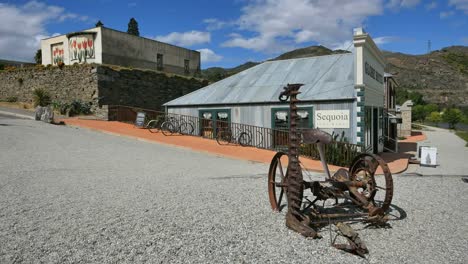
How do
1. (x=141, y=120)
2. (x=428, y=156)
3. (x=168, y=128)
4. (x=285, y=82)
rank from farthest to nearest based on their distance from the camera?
(x=141, y=120), (x=168, y=128), (x=285, y=82), (x=428, y=156)

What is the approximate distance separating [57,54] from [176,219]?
2657 cm

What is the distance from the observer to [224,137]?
16734 millimetres

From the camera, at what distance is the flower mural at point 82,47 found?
989 inches

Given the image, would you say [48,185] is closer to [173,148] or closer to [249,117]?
[173,148]

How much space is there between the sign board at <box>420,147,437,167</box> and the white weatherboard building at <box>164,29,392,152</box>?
2.05 meters

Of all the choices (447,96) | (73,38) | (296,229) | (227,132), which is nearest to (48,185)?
(296,229)

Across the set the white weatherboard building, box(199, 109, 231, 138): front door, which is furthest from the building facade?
box(199, 109, 231, 138): front door

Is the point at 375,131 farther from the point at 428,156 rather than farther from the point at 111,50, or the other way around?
the point at 111,50

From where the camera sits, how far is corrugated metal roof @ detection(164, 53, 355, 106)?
14.7 meters

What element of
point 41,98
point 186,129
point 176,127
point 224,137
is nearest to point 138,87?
point 41,98

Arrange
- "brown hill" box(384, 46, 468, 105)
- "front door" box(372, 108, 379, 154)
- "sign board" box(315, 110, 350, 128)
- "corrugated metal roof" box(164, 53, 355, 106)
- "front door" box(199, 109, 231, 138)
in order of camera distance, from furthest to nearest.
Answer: "brown hill" box(384, 46, 468, 105) → "front door" box(199, 109, 231, 138) → "front door" box(372, 108, 379, 154) → "corrugated metal roof" box(164, 53, 355, 106) → "sign board" box(315, 110, 350, 128)

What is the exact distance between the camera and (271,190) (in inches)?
248

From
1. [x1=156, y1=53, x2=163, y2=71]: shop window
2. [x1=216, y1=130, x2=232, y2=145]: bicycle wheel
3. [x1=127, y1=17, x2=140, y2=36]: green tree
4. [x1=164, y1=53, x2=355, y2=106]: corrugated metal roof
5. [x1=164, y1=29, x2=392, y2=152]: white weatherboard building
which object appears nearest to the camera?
[x1=164, y1=29, x2=392, y2=152]: white weatherboard building

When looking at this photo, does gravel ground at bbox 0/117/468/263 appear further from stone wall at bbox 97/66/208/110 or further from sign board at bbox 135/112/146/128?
stone wall at bbox 97/66/208/110
